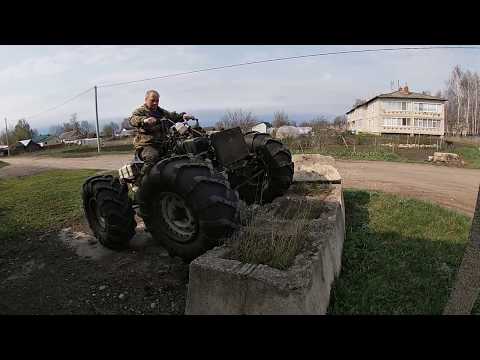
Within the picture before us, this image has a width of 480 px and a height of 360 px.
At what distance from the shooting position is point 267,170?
5129mm

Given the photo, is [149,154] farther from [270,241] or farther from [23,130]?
[23,130]

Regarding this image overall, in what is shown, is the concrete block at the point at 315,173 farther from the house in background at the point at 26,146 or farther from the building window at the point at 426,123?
the building window at the point at 426,123

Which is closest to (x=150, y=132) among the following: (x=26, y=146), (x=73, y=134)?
(x=73, y=134)

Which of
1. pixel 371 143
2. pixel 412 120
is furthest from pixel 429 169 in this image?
pixel 412 120

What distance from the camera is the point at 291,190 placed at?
227 inches

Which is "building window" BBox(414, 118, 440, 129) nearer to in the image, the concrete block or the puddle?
the concrete block

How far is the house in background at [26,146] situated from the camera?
1351cm

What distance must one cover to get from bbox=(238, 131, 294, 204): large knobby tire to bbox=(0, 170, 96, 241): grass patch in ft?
11.7

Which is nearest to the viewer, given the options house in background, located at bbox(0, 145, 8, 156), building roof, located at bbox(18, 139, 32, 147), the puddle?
the puddle

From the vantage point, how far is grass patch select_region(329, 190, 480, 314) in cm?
329

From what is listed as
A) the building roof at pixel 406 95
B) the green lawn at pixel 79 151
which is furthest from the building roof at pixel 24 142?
the building roof at pixel 406 95

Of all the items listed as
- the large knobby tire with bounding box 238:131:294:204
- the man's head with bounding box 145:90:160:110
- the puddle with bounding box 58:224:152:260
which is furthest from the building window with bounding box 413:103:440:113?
the man's head with bounding box 145:90:160:110

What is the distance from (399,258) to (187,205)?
261 cm

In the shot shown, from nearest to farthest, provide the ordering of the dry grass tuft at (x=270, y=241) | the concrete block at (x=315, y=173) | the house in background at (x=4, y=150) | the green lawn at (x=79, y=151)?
the dry grass tuft at (x=270, y=241), the concrete block at (x=315, y=173), the green lawn at (x=79, y=151), the house in background at (x=4, y=150)
